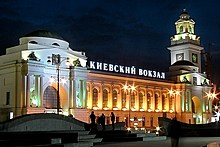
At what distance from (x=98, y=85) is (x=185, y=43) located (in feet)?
124

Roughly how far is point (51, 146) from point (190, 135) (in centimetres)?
2898

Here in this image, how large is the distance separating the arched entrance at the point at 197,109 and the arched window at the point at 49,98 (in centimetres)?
4204

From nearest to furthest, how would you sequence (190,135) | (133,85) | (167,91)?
1. (190,135)
2. (133,85)
3. (167,91)

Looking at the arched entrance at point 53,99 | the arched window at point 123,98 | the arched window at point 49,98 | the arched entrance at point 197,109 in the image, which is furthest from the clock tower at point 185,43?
the arched window at point 49,98

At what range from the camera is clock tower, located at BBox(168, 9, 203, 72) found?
108 metres

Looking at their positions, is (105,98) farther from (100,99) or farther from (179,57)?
(179,57)

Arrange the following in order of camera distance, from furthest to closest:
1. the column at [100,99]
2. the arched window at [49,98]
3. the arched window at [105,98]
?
the arched window at [105,98] < the column at [100,99] < the arched window at [49,98]

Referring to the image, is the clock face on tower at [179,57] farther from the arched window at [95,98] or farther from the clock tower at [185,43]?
the arched window at [95,98]

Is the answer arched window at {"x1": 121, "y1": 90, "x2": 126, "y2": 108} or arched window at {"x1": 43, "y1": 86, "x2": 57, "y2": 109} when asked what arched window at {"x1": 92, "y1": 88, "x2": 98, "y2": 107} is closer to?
arched window at {"x1": 121, "y1": 90, "x2": 126, "y2": 108}

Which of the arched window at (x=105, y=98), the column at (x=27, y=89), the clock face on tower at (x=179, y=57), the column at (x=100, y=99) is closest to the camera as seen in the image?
the column at (x=27, y=89)

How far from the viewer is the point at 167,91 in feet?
314

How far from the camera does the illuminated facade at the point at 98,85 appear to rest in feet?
216

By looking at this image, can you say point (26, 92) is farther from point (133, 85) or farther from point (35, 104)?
point (133, 85)

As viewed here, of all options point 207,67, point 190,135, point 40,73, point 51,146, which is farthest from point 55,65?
point 207,67
